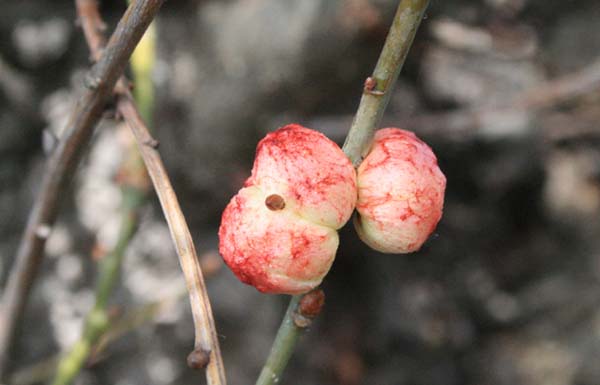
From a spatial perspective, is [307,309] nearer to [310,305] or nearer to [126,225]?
[310,305]

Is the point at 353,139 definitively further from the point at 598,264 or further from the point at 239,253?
the point at 598,264

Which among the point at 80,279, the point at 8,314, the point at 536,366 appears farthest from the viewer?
the point at 536,366

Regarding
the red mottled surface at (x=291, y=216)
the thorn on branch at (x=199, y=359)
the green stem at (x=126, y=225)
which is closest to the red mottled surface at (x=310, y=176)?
the red mottled surface at (x=291, y=216)

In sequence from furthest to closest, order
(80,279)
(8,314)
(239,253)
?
(80,279) → (8,314) → (239,253)

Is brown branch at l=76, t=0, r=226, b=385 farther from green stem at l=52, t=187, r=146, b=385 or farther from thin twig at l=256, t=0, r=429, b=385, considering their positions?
green stem at l=52, t=187, r=146, b=385

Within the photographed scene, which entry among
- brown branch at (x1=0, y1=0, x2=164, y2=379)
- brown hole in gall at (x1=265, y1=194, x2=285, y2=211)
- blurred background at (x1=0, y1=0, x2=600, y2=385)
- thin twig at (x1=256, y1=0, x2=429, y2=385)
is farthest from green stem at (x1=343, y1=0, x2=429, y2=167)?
blurred background at (x1=0, y1=0, x2=600, y2=385)

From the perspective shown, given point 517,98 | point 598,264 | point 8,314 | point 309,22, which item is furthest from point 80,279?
point 598,264
